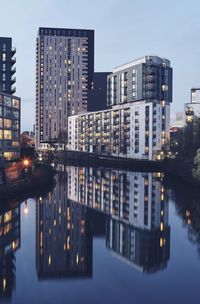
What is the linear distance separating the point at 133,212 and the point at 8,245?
23.2 m

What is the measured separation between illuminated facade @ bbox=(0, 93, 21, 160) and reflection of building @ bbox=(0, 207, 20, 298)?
1736 inches

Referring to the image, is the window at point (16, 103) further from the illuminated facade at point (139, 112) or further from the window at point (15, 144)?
the illuminated facade at point (139, 112)

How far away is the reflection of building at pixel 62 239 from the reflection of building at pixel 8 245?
2.50 meters

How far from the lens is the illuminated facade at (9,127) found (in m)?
90.8

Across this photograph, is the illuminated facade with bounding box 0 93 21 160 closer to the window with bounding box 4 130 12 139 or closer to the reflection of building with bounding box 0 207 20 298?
the window with bounding box 4 130 12 139

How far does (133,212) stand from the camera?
54312mm

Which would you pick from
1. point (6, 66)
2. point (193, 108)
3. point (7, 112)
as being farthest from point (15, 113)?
point (193, 108)

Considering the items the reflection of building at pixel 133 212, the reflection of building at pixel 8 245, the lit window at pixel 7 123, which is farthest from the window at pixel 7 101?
the reflection of building at pixel 8 245

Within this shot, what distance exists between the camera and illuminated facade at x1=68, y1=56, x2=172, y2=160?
120 m

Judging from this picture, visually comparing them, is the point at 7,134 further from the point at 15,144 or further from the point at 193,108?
the point at 193,108

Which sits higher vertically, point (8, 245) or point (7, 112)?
point (7, 112)

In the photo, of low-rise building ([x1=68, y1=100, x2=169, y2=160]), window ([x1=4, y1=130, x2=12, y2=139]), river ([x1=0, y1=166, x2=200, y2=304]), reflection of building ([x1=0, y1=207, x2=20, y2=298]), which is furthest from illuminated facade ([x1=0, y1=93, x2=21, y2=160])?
low-rise building ([x1=68, y1=100, x2=169, y2=160])

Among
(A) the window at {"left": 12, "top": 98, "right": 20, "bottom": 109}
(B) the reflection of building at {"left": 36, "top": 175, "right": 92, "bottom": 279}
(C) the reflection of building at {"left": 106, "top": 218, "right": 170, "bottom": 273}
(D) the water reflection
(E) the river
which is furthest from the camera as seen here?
(A) the window at {"left": 12, "top": 98, "right": 20, "bottom": 109}

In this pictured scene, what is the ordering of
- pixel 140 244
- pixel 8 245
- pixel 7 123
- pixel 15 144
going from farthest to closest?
1. pixel 15 144
2. pixel 7 123
3. pixel 140 244
4. pixel 8 245
